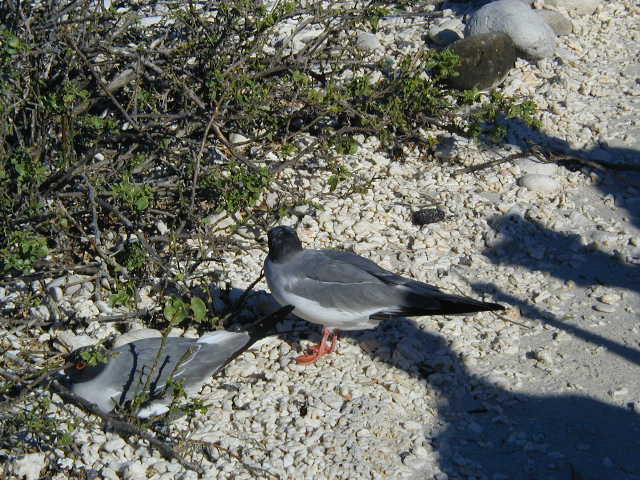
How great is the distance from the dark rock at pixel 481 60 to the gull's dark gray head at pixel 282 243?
2.93 metres

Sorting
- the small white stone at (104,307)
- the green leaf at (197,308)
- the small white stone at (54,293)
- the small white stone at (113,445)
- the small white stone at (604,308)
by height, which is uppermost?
Answer: the green leaf at (197,308)

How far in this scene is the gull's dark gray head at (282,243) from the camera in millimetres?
4566

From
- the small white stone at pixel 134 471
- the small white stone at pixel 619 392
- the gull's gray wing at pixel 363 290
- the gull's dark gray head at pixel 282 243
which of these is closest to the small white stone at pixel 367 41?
the gull's dark gray head at pixel 282 243

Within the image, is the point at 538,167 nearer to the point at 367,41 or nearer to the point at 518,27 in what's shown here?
the point at 518,27

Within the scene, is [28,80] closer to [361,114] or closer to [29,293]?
[29,293]

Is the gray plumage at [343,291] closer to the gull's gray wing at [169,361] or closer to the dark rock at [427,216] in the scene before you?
the gull's gray wing at [169,361]

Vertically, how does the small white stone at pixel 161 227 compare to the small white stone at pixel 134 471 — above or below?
above

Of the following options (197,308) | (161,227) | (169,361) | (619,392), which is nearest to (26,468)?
(169,361)

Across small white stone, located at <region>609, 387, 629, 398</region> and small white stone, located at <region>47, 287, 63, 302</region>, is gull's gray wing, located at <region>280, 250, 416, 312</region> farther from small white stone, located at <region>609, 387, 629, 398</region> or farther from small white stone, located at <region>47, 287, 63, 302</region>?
small white stone, located at <region>47, 287, 63, 302</region>

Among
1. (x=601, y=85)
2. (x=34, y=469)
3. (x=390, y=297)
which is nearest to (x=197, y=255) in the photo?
(x=390, y=297)

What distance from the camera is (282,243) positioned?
4566mm

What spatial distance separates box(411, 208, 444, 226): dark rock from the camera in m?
5.66

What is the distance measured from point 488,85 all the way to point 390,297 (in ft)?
10.8

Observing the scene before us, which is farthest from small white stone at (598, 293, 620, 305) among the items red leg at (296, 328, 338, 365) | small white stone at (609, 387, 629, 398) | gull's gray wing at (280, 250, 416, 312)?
red leg at (296, 328, 338, 365)
